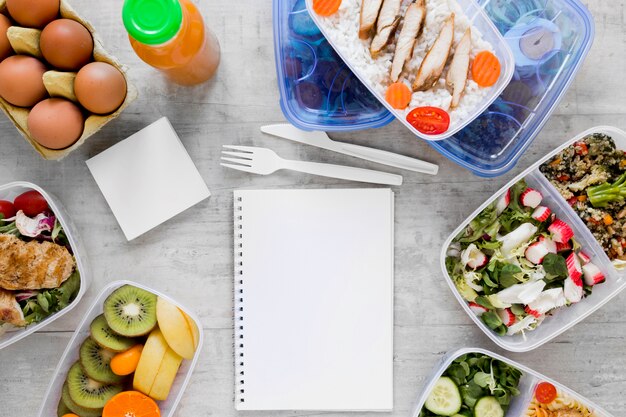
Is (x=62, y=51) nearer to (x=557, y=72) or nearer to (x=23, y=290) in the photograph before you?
(x=23, y=290)

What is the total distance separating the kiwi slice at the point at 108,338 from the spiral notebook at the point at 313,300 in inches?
7.6

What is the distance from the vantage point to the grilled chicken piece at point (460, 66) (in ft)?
2.86

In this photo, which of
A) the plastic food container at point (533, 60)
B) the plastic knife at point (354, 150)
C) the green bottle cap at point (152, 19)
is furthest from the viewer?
the plastic knife at point (354, 150)

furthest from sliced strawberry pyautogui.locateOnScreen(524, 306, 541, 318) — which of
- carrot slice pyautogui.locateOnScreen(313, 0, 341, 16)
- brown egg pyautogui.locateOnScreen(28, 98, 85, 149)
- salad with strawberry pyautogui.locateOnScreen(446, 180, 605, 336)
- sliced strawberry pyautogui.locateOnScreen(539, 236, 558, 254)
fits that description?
brown egg pyautogui.locateOnScreen(28, 98, 85, 149)

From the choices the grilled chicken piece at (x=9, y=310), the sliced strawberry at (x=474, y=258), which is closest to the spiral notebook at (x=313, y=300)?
the sliced strawberry at (x=474, y=258)

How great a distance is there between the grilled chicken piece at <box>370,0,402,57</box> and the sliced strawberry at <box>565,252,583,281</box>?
0.46m

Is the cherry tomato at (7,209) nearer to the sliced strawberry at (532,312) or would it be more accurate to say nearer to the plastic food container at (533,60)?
the plastic food container at (533,60)

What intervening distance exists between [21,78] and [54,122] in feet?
0.25

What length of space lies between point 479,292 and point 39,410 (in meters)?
0.77

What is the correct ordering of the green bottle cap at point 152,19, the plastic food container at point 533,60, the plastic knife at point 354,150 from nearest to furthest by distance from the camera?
1. the green bottle cap at point 152,19
2. the plastic food container at point 533,60
3. the plastic knife at point 354,150

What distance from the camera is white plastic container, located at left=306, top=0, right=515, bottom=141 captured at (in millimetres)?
882

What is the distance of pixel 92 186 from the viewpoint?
1.08 m

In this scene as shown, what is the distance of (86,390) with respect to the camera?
0.99 m

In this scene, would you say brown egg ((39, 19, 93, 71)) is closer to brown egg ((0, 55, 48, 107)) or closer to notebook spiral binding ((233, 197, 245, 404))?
brown egg ((0, 55, 48, 107))
